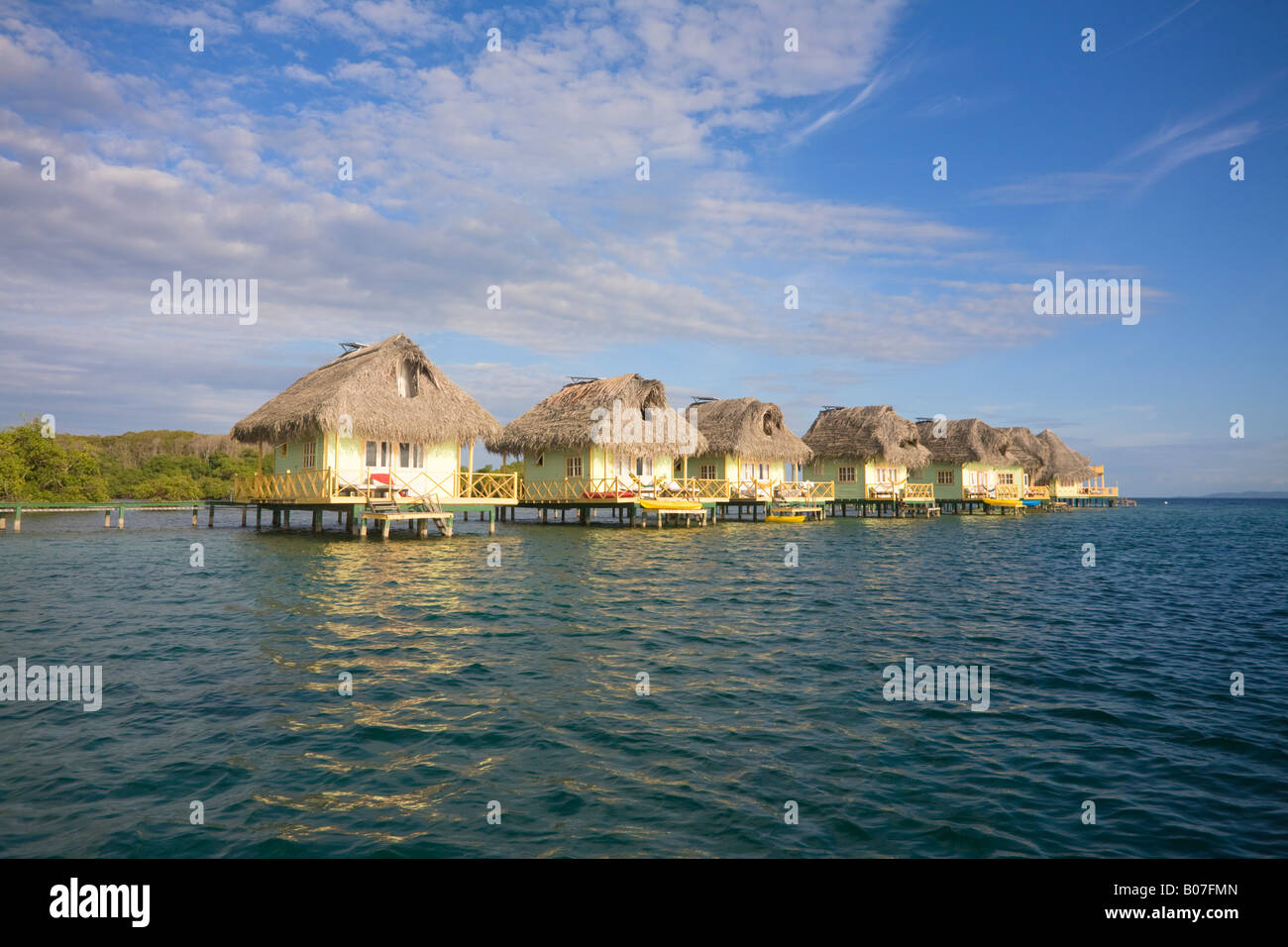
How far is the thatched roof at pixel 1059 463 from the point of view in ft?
225

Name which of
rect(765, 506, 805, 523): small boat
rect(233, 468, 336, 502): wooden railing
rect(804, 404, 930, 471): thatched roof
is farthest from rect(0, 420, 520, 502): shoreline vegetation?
rect(804, 404, 930, 471): thatched roof

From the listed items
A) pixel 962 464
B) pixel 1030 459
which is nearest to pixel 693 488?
pixel 962 464

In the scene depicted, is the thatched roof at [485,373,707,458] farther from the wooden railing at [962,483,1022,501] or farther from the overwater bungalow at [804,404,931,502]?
the wooden railing at [962,483,1022,501]

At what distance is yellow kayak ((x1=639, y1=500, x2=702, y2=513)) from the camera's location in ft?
101

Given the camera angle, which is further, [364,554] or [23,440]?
[23,440]

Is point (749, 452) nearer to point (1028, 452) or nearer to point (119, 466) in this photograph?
point (1028, 452)

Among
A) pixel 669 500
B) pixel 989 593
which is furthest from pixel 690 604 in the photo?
pixel 669 500

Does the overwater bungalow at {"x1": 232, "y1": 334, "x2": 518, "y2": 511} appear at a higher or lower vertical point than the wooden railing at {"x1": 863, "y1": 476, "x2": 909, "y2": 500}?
higher

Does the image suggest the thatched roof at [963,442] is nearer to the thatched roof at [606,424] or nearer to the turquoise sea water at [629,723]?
the thatched roof at [606,424]

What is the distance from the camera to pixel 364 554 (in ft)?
66.3

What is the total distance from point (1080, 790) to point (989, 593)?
10.5 meters

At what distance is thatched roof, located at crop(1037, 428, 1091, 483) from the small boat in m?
41.3
